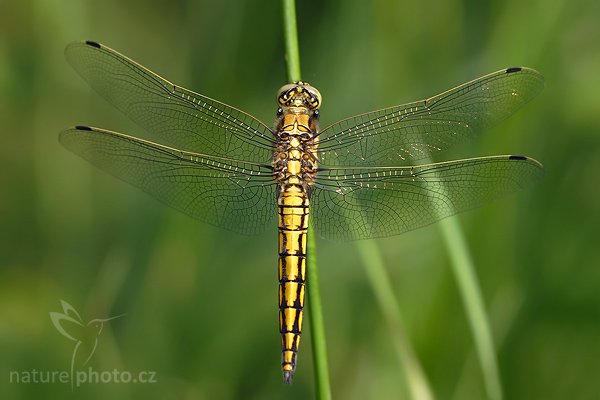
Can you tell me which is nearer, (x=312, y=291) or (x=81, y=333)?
(x=312, y=291)

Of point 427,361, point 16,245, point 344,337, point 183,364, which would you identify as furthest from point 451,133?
point 16,245

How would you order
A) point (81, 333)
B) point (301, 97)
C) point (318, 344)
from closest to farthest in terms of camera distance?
point (318, 344)
point (301, 97)
point (81, 333)

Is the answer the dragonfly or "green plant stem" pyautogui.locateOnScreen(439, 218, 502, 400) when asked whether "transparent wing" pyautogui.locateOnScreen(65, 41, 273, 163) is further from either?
"green plant stem" pyautogui.locateOnScreen(439, 218, 502, 400)

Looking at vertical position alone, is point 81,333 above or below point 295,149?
below

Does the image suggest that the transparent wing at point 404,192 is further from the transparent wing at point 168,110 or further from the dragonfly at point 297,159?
the transparent wing at point 168,110

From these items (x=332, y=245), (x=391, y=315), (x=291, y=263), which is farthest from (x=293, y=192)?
(x=332, y=245)

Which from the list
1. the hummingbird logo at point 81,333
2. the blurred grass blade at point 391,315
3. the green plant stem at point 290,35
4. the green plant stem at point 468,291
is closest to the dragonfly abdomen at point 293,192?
the blurred grass blade at point 391,315

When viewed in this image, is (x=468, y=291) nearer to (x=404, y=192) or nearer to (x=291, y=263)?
(x=404, y=192)

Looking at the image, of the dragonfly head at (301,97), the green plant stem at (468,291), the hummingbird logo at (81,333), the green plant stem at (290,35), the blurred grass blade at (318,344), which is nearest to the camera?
the blurred grass blade at (318,344)

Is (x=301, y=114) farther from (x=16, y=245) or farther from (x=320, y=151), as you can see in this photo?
(x=16, y=245)

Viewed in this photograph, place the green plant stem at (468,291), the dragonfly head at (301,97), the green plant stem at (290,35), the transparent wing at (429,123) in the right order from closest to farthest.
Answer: the green plant stem at (290,35)
the green plant stem at (468,291)
the transparent wing at (429,123)
the dragonfly head at (301,97)
